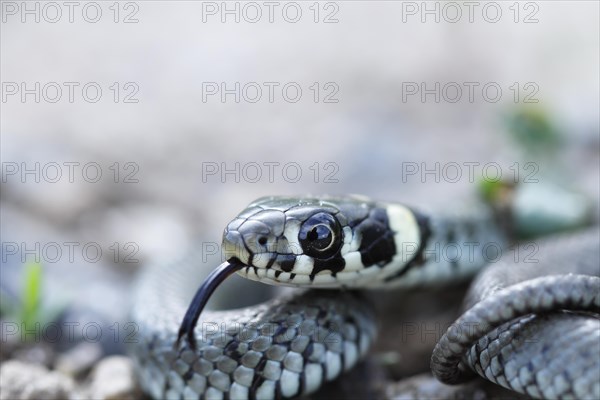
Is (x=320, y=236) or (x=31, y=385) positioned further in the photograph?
(x=31, y=385)

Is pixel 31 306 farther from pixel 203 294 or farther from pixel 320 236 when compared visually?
pixel 320 236

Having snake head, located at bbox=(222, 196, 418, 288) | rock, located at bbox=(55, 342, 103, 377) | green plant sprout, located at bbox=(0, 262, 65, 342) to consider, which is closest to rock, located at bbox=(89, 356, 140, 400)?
rock, located at bbox=(55, 342, 103, 377)

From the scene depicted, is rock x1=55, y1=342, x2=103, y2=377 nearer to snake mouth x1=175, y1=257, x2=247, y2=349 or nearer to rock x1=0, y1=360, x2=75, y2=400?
rock x1=0, y1=360, x2=75, y2=400

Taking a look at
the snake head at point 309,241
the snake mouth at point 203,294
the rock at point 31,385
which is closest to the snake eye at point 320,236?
the snake head at point 309,241

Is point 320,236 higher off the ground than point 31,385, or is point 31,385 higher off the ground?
point 320,236

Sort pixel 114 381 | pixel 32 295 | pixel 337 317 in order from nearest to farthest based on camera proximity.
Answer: pixel 337 317
pixel 114 381
pixel 32 295

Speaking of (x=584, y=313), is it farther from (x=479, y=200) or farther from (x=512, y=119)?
(x=512, y=119)

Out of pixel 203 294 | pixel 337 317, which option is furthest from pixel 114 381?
pixel 337 317

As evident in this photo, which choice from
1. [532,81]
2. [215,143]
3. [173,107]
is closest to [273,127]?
[215,143]
